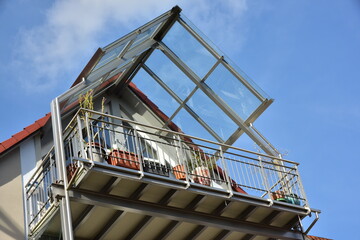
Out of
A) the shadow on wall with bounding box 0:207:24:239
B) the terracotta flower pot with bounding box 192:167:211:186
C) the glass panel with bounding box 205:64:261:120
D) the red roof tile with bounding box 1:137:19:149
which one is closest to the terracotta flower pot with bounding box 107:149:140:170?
the terracotta flower pot with bounding box 192:167:211:186

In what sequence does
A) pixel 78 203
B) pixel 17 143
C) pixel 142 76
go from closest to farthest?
1. pixel 78 203
2. pixel 17 143
3. pixel 142 76

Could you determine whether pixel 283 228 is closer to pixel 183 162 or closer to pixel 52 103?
pixel 183 162

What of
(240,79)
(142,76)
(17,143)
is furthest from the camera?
(142,76)

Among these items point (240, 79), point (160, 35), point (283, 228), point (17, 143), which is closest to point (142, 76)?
point (160, 35)

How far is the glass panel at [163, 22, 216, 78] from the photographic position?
13.3m

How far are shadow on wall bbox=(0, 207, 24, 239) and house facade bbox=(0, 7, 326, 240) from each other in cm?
2

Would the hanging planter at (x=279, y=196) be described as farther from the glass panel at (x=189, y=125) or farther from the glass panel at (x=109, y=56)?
the glass panel at (x=109, y=56)

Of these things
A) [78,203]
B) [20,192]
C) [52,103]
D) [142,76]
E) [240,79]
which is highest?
[142,76]

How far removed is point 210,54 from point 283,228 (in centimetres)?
367

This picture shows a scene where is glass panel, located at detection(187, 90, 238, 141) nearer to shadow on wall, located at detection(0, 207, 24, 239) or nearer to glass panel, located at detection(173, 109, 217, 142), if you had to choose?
glass panel, located at detection(173, 109, 217, 142)

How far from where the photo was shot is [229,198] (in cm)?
1108

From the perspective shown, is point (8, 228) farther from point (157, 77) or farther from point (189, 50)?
point (189, 50)

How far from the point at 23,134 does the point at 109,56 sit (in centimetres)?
207

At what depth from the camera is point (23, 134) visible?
463 inches
